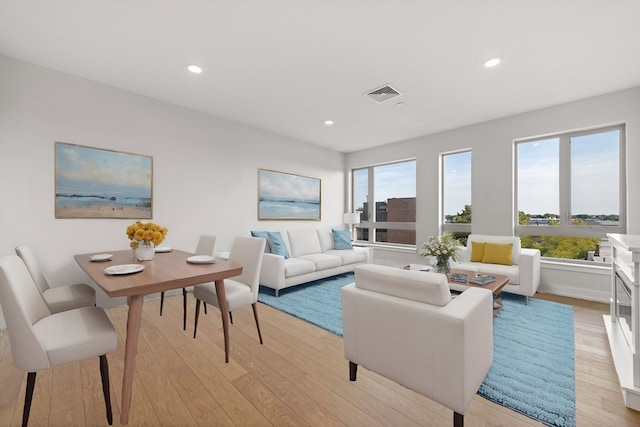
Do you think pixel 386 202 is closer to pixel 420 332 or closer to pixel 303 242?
pixel 303 242

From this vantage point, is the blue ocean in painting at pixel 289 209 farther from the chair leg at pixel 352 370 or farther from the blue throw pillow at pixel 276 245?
the chair leg at pixel 352 370

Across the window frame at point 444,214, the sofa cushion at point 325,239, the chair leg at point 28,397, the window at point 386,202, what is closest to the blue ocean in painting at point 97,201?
the chair leg at point 28,397

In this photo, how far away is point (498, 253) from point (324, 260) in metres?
2.54

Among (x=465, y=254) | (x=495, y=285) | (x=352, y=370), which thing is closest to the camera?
(x=352, y=370)

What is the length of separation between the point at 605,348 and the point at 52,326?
403 cm

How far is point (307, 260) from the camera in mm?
4242

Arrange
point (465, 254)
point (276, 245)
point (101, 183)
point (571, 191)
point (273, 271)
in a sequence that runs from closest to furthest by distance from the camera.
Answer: point (101, 183) → point (273, 271) → point (571, 191) → point (276, 245) → point (465, 254)

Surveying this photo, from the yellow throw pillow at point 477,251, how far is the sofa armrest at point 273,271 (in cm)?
290

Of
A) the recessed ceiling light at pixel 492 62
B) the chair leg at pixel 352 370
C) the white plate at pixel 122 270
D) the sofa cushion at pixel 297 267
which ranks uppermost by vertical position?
the recessed ceiling light at pixel 492 62

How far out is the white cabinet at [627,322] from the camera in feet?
5.25

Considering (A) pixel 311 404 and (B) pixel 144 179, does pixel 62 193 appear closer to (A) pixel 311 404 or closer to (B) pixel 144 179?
(B) pixel 144 179

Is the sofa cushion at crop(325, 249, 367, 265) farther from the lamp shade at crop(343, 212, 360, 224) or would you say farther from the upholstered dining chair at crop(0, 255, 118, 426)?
the upholstered dining chair at crop(0, 255, 118, 426)

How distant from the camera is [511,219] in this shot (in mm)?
4199

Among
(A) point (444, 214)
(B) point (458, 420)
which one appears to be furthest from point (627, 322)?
(A) point (444, 214)
